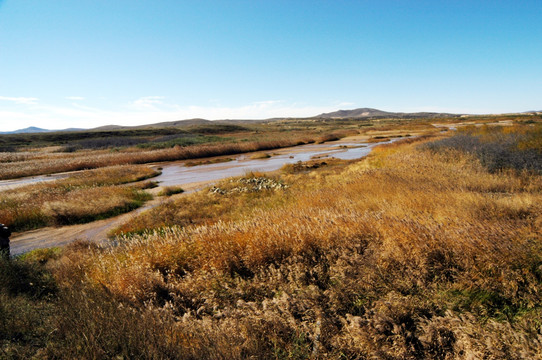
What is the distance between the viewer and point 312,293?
4.14 meters

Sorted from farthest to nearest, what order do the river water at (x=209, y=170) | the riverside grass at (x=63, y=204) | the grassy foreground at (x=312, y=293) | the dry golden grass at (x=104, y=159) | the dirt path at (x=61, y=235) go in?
the dry golden grass at (x=104, y=159) < the river water at (x=209, y=170) < the riverside grass at (x=63, y=204) < the dirt path at (x=61, y=235) < the grassy foreground at (x=312, y=293)

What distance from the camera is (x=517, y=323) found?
10.3 ft

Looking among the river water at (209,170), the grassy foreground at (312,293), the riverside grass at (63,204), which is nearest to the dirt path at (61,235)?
the riverside grass at (63,204)

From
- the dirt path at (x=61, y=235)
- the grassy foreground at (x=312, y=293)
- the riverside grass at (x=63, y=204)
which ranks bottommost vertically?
the dirt path at (x=61, y=235)

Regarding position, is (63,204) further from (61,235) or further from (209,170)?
(209,170)

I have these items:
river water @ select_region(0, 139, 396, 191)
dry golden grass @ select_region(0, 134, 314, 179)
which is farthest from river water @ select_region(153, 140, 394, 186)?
dry golden grass @ select_region(0, 134, 314, 179)

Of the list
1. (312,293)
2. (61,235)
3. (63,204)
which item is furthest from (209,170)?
(312,293)

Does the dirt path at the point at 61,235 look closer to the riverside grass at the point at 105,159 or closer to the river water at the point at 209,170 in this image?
the river water at the point at 209,170

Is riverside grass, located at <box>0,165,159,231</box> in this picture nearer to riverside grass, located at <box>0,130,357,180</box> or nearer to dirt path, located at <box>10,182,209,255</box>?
dirt path, located at <box>10,182,209,255</box>

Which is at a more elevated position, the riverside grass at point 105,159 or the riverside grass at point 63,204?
the riverside grass at point 105,159

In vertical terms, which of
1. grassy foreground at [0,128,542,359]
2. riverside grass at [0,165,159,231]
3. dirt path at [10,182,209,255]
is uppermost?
grassy foreground at [0,128,542,359]

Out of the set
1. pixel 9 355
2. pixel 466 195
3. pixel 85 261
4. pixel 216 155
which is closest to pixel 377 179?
pixel 466 195

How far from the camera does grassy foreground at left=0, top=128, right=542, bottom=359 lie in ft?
10.5

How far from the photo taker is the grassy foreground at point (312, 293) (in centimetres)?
320
